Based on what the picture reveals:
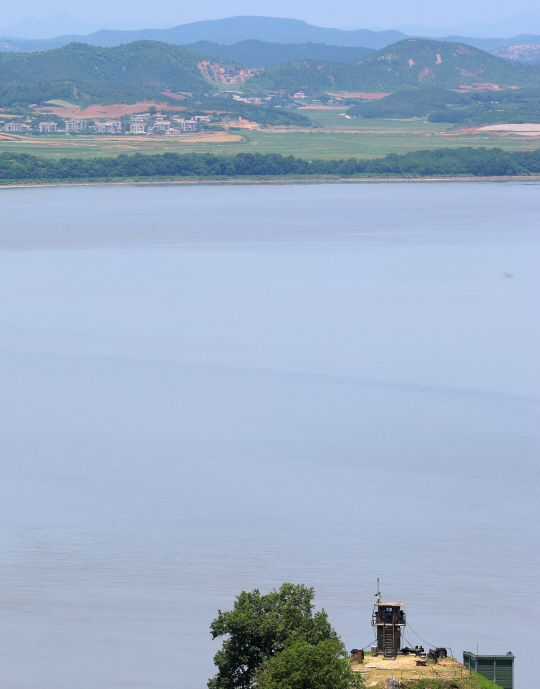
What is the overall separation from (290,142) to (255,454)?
198ft

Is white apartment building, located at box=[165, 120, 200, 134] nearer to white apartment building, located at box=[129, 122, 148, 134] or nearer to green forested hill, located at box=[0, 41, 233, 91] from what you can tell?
white apartment building, located at box=[129, 122, 148, 134]

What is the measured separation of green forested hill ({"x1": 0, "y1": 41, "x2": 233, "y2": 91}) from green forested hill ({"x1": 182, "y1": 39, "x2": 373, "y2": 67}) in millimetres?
35937

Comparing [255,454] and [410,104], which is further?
[410,104]

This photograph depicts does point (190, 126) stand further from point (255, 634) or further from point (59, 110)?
point (255, 634)

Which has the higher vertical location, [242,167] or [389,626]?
[242,167]

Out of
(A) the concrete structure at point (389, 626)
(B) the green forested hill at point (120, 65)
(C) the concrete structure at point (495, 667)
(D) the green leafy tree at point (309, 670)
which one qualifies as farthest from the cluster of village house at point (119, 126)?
(D) the green leafy tree at point (309, 670)

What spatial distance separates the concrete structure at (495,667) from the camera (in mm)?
8023

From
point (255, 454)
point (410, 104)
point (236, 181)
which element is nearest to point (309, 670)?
point (255, 454)

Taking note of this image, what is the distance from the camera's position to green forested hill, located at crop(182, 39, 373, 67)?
15291 cm

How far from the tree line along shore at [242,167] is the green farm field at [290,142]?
12.1ft

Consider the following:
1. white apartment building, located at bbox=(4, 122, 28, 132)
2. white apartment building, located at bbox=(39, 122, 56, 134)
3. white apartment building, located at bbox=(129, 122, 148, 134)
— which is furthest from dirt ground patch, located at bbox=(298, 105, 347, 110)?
white apartment building, located at bbox=(4, 122, 28, 132)

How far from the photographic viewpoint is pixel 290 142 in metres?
72.5

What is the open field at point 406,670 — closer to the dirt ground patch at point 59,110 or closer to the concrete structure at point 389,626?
the concrete structure at point 389,626

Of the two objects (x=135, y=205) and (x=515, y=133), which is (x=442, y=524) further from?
(x=515, y=133)
